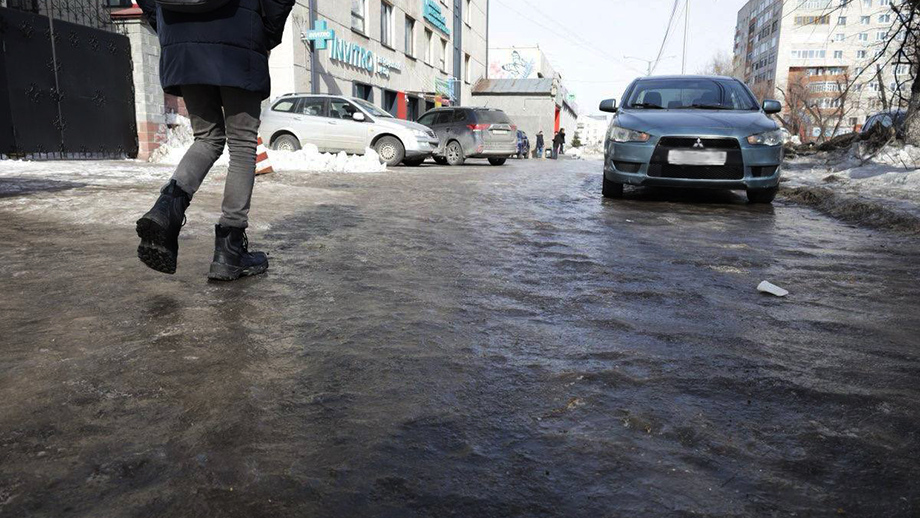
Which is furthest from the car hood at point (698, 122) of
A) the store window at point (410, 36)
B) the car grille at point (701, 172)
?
the store window at point (410, 36)

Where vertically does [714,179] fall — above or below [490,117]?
below

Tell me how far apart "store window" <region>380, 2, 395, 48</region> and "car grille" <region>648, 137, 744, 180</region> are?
60.1ft

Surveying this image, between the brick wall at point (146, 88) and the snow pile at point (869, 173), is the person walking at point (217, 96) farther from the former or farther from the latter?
the brick wall at point (146, 88)

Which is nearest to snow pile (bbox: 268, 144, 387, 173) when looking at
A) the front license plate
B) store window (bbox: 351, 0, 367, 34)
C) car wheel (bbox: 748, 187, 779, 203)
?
the front license plate

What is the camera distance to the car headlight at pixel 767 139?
22.0 feet

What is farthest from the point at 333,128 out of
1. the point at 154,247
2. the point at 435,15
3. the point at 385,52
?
the point at 435,15

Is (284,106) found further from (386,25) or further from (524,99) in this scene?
(524,99)

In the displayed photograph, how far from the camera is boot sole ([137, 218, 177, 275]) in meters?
2.80

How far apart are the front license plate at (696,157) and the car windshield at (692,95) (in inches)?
45.9

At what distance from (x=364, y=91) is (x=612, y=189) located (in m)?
15.9

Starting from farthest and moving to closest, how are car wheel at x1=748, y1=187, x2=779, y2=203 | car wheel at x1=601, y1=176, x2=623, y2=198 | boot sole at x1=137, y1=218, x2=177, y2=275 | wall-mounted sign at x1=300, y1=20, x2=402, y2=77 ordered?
wall-mounted sign at x1=300, y1=20, x2=402, y2=77, car wheel at x1=601, y1=176, x2=623, y2=198, car wheel at x1=748, y1=187, x2=779, y2=203, boot sole at x1=137, y1=218, x2=177, y2=275

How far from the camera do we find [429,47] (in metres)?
29.4

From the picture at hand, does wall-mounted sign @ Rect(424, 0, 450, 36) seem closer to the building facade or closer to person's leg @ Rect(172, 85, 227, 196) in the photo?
the building facade

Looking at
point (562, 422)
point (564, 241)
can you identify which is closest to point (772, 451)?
point (562, 422)
